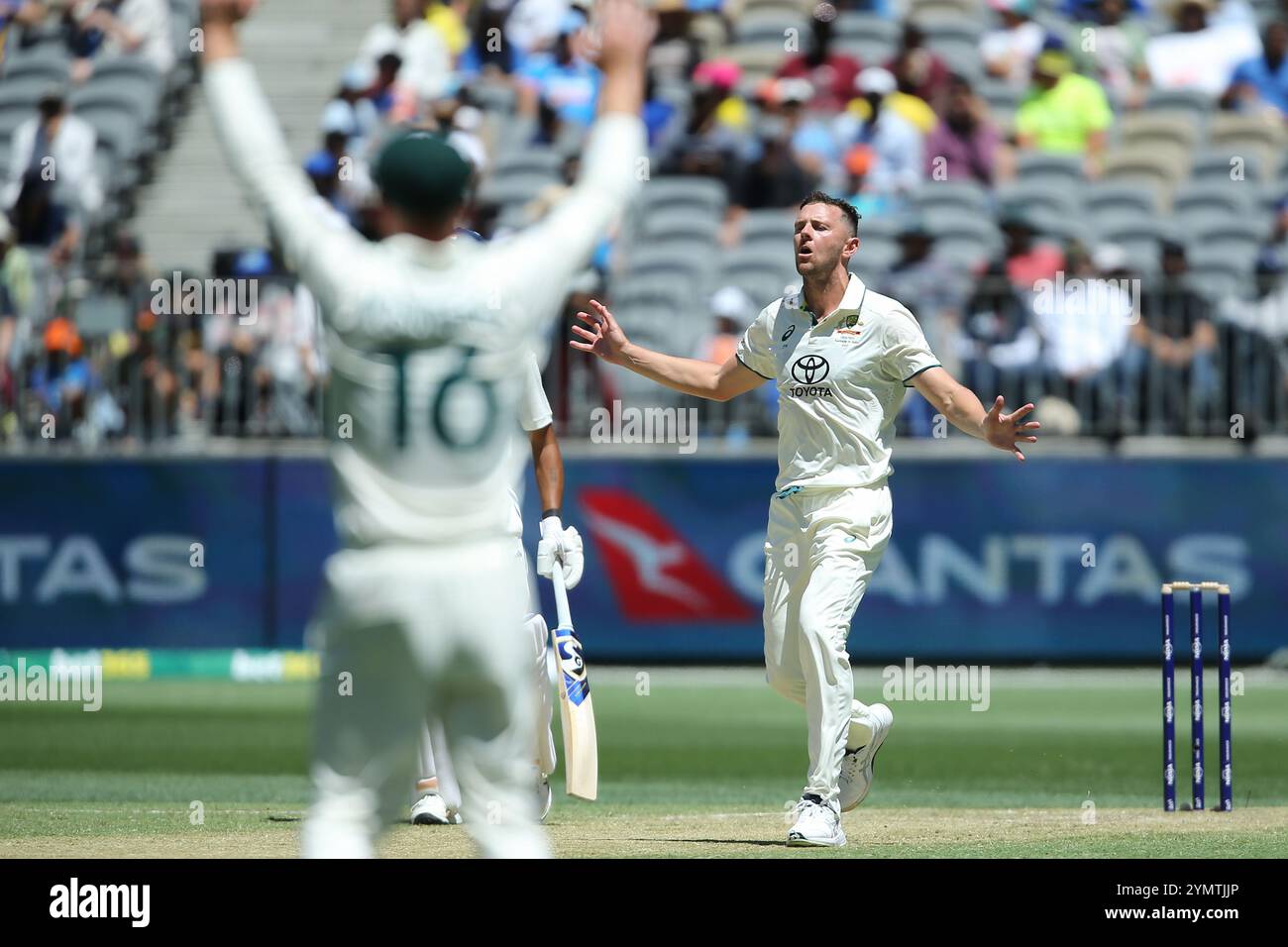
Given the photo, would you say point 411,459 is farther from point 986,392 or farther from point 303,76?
point 303,76

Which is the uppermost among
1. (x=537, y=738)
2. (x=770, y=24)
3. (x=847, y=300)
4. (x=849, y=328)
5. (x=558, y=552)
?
(x=770, y=24)

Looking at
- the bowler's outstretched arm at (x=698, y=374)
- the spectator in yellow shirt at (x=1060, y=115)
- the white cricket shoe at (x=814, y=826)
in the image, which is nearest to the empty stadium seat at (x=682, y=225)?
the spectator in yellow shirt at (x=1060, y=115)

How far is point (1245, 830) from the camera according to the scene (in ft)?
31.9

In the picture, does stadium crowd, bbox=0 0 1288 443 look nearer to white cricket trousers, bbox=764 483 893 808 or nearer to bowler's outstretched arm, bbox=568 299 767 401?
bowler's outstretched arm, bbox=568 299 767 401

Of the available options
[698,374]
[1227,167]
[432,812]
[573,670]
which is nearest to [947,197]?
[1227,167]

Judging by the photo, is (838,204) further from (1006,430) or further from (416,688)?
(416,688)

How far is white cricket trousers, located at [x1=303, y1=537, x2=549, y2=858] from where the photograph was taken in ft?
16.9

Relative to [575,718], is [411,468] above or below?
above

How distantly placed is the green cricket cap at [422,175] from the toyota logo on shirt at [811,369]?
434cm

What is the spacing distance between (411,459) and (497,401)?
0.83 feet

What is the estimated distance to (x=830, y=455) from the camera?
9453 mm

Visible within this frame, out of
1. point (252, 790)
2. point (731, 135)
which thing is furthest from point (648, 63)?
point (252, 790)

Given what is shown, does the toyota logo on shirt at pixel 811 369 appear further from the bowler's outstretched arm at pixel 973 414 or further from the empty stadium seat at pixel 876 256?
the empty stadium seat at pixel 876 256

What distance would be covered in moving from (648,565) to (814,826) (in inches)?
392
